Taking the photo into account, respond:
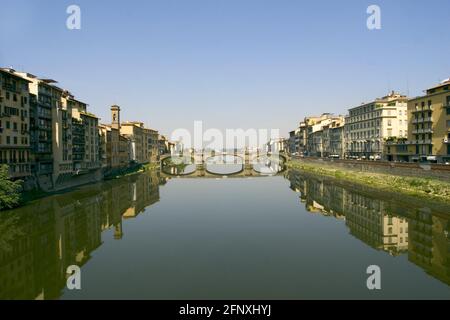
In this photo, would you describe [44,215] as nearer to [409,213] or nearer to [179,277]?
[179,277]

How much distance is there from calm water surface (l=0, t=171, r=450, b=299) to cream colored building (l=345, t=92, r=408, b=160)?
4371 cm

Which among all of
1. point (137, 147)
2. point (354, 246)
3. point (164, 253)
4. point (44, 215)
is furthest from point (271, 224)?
point (137, 147)

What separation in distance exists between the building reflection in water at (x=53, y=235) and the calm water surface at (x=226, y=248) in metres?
0.13

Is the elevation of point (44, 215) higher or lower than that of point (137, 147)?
lower

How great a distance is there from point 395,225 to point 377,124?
213 ft

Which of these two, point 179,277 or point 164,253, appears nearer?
point 179,277

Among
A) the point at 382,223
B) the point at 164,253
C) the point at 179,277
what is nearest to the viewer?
the point at 179,277

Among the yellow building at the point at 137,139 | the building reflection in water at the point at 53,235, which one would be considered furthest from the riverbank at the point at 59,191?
the yellow building at the point at 137,139

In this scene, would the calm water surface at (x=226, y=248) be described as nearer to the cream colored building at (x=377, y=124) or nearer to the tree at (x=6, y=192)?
the tree at (x=6, y=192)

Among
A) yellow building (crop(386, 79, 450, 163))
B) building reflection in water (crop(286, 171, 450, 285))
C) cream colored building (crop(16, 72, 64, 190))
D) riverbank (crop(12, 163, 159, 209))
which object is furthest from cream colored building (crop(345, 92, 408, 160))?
cream colored building (crop(16, 72, 64, 190))

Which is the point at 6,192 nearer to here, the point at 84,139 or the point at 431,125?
the point at 84,139

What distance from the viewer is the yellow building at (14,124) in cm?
5075

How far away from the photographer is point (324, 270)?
2739cm

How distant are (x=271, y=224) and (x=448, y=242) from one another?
63.5 feet
